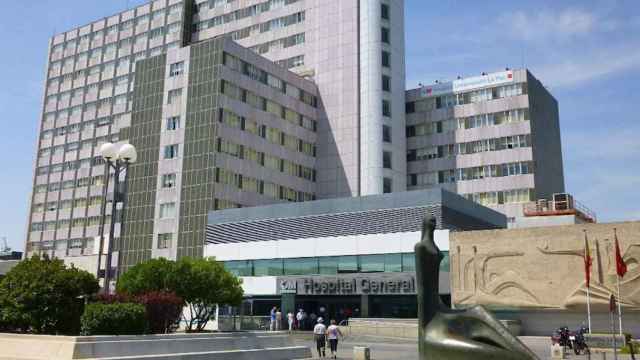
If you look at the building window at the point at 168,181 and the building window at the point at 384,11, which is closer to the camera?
the building window at the point at 168,181

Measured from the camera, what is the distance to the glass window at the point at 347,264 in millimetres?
55656

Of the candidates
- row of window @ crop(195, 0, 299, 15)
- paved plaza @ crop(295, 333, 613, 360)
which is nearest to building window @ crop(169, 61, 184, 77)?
row of window @ crop(195, 0, 299, 15)

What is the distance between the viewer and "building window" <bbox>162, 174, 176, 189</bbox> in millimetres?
70438

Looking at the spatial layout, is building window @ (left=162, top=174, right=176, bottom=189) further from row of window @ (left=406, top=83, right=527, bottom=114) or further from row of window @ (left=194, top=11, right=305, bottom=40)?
row of window @ (left=406, top=83, right=527, bottom=114)

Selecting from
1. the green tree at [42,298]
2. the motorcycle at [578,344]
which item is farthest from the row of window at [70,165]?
the motorcycle at [578,344]

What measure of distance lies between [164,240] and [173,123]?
533 inches

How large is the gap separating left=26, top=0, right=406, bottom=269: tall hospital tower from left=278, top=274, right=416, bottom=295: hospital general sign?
576 inches

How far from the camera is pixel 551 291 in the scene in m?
43.9

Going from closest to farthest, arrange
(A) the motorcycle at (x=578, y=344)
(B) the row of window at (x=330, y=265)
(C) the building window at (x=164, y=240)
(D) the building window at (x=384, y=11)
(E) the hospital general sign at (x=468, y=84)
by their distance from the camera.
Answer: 1. (A) the motorcycle at (x=578, y=344)
2. (B) the row of window at (x=330, y=265)
3. (C) the building window at (x=164, y=240)
4. (E) the hospital general sign at (x=468, y=84)
5. (D) the building window at (x=384, y=11)

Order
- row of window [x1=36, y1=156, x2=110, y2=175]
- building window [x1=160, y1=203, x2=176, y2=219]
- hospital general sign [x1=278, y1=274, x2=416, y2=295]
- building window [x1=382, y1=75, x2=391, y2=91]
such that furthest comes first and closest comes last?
row of window [x1=36, y1=156, x2=110, y2=175] → building window [x1=382, y1=75, x2=391, y2=91] → building window [x1=160, y1=203, x2=176, y2=219] → hospital general sign [x1=278, y1=274, x2=416, y2=295]

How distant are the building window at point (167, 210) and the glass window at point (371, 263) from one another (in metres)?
24.8

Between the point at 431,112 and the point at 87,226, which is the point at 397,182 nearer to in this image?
the point at 431,112

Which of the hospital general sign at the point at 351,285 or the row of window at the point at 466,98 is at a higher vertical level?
the row of window at the point at 466,98

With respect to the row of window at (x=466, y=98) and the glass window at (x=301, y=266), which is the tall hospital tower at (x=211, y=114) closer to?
the row of window at (x=466, y=98)
